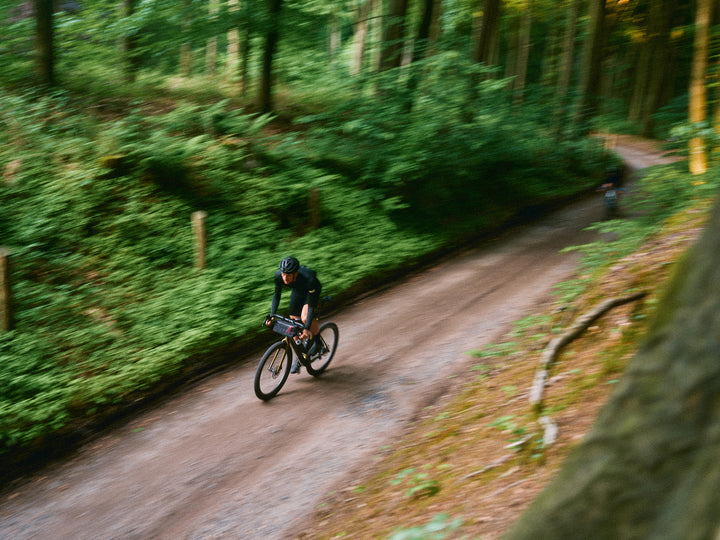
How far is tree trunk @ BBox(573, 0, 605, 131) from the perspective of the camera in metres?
23.8

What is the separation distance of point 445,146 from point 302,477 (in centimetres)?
1315

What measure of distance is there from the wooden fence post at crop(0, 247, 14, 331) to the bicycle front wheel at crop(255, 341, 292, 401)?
471cm

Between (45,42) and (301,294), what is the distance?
12852mm

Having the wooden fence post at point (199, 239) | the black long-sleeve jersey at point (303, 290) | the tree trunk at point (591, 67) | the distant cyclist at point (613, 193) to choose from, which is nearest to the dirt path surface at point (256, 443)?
the black long-sleeve jersey at point (303, 290)

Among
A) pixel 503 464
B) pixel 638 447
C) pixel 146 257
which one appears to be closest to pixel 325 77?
pixel 146 257

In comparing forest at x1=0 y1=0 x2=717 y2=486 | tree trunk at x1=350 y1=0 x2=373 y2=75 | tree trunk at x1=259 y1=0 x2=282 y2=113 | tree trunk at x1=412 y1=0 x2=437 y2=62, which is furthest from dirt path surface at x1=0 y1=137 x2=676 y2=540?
tree trunk at x1=350 y1=0 x2=373 y2=75

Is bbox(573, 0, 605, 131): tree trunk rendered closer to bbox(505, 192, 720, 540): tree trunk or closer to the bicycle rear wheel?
the bicycle rear wheel

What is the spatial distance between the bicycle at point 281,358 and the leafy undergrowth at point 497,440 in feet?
7.72

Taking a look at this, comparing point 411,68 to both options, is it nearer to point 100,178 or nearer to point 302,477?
point 100,178

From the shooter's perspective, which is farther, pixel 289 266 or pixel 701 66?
pixel 701 66

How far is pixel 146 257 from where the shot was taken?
1273cm

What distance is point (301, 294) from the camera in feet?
29.6

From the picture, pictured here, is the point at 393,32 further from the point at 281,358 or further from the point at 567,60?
the point at 281,358

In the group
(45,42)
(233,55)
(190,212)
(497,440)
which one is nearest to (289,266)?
(497,440)
